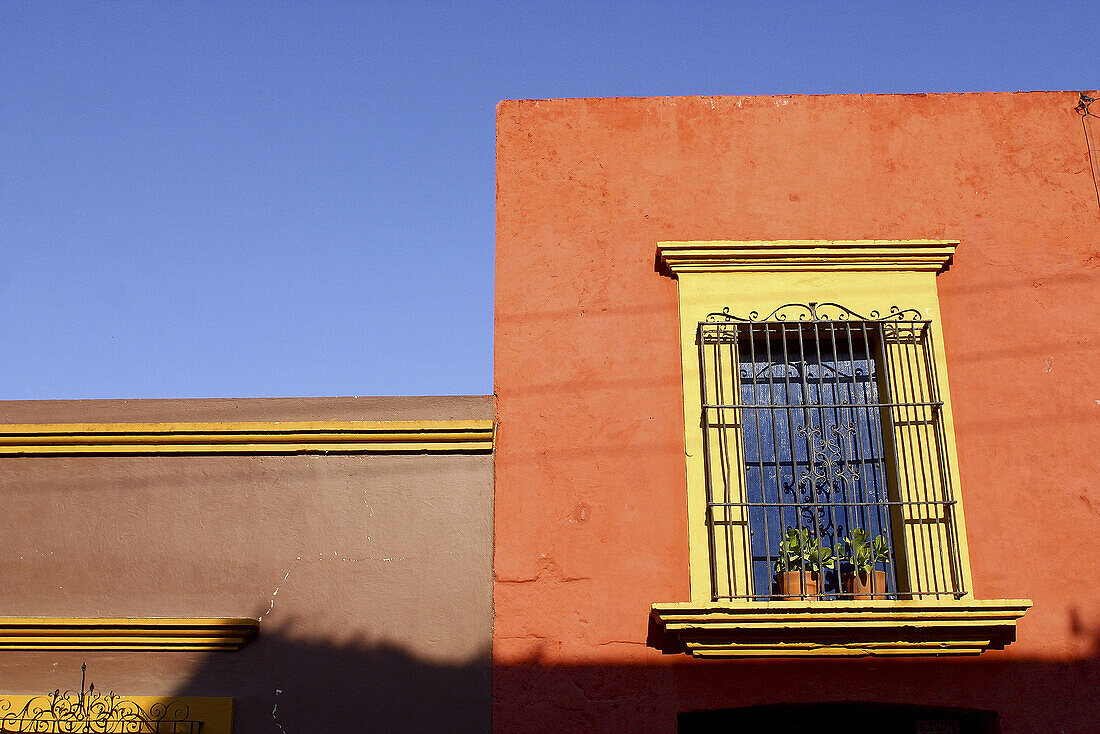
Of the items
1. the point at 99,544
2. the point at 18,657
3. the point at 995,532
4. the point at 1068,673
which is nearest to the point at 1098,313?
the point at 995,532

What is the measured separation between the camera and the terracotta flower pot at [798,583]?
551cm

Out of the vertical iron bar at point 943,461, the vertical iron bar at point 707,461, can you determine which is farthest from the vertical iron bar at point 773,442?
the vertical iron bar at point 943,461

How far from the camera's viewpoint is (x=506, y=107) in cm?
669

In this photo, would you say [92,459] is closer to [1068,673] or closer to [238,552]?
[238,552]

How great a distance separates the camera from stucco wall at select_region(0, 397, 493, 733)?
5.47m

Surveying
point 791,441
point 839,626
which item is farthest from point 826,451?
point 839,626

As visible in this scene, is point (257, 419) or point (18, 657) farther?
point (257, 419)

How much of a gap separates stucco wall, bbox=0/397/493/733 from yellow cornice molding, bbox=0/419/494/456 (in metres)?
0.06

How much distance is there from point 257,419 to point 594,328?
191cm

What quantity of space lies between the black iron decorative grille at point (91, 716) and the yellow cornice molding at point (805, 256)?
11.4 feet

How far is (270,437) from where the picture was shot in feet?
19.4

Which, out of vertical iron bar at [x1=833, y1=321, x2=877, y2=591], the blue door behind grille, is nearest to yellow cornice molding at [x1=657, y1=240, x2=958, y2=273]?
vertical iron bar at [x1=833, y1=321, x2=877, y2=591]

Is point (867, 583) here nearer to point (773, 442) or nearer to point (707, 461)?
point (773, 442)

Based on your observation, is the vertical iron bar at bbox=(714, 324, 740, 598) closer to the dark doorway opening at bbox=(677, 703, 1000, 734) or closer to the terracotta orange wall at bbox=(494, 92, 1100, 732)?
the terracotta orange wall at bbox=(494, 92, 1100, 732)
